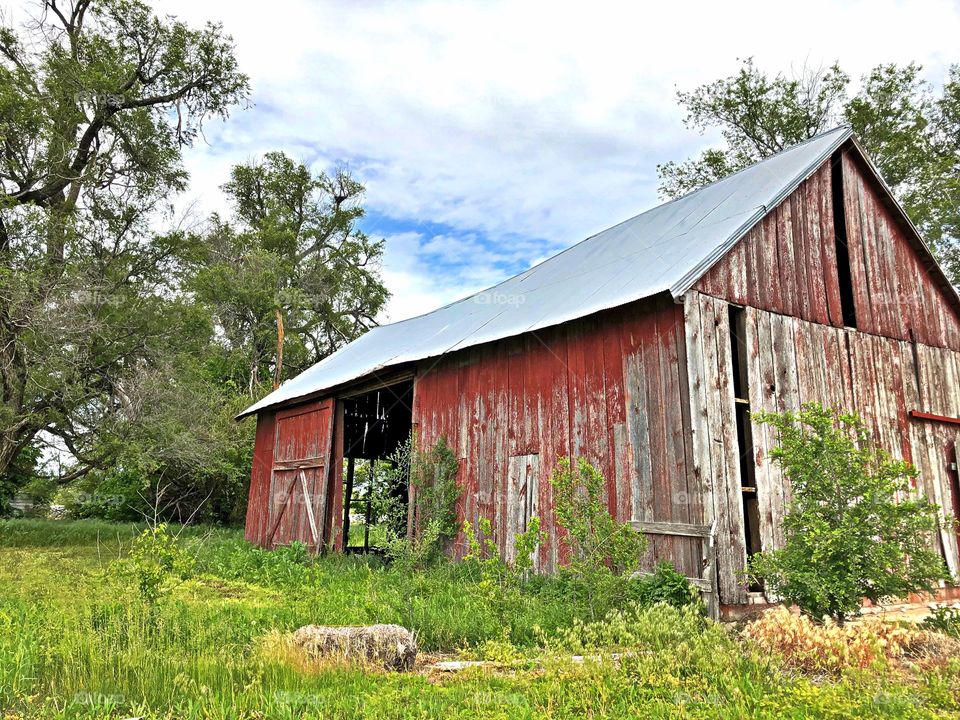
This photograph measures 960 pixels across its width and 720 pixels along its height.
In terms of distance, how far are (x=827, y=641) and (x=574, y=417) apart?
15.7ft

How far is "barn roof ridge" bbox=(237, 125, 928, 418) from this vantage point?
9383 mm

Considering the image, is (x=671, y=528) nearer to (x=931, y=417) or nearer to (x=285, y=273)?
(x=931, y=417)

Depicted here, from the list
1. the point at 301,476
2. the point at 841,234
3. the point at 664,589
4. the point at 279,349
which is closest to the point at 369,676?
the point at 664,589

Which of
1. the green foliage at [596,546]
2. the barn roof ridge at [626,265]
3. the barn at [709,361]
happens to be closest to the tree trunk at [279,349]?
the barn roof ridge at [626,265]

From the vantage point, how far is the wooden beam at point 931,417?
1108cm

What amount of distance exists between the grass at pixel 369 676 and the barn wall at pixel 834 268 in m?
4.72

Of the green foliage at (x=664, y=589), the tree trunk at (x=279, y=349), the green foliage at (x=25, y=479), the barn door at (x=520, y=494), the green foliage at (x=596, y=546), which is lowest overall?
the green foliage at (x=664, y=589)

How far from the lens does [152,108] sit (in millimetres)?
18859

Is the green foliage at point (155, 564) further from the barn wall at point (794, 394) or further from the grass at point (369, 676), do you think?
the barn wall at point (794, 394)

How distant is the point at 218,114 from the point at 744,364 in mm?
15988

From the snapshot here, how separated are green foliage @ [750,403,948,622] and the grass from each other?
76 centimetres

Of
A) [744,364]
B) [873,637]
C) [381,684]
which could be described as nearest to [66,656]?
[381,684]

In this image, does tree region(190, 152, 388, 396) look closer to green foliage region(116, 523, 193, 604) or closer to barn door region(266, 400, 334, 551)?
barn door region(266, 400, 334, 551)

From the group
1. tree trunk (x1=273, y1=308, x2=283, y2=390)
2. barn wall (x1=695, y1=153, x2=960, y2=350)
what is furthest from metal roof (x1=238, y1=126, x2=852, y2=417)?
tree trunk (x1=273, y1=308, x2=283, y2=390)
